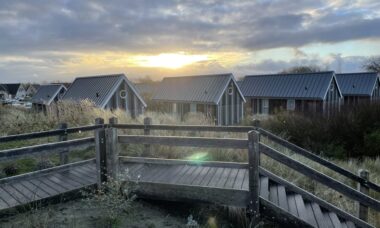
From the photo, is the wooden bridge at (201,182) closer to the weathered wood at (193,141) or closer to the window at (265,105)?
the weathered wood at (193,141)

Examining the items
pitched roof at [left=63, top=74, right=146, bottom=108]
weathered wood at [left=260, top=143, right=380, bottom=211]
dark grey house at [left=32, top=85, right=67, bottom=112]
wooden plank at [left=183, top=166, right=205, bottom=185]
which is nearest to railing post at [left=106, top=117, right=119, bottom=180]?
wooden plank at [left=183, top=166, right=205, bottom=185]

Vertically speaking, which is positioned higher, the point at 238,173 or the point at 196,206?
the point at 238,173

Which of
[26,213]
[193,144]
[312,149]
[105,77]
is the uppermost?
[105,77]

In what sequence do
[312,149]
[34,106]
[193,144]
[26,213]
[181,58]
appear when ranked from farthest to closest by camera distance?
[34,106] → [181,58] → [312,149] → [193,144] → [26,213]

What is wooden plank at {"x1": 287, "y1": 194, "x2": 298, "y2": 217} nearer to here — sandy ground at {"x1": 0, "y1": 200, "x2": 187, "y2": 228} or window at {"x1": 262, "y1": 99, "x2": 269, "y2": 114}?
sandy ground at {"x1": 0, "y1": 200, "x2": 187, "y2": 228}

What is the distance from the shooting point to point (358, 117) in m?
16.0

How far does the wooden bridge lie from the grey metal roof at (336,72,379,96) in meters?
28.3

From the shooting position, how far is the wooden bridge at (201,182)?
175 inches

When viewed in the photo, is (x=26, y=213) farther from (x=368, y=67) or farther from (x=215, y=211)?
(x=368, y=67)

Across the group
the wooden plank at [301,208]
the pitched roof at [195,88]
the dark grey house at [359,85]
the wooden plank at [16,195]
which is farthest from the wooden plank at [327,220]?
the dark grey house at [359,85]

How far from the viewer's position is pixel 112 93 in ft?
65.8

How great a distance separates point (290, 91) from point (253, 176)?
80.4ft

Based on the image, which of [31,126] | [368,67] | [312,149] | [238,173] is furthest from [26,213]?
[368,67]

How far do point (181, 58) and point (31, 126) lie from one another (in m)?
10.3
